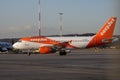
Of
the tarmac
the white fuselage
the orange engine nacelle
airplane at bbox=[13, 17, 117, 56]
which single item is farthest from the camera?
the white fuselage

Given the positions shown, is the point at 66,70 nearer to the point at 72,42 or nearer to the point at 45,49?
the point at 45,49

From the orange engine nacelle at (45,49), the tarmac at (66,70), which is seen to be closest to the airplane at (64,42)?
the orange engine nacelle at (45,49)

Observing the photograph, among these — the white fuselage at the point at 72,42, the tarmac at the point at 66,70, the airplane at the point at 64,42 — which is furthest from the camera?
the white fuselage at the point at 72,42

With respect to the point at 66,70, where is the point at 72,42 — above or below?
above

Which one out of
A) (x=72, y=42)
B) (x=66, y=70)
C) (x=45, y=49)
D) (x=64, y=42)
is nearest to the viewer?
(x=66, y=70)

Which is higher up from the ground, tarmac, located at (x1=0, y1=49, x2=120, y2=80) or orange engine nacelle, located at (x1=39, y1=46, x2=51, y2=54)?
orange engine nacelle, located at (x1=39, y1=46, x2=51, y2=54)

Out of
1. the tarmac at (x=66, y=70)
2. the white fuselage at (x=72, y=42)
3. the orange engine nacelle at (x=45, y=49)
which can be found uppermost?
the white fuselage at (x=72, y=42)

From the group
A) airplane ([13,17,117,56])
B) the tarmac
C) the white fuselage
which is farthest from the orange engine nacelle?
the tarmac

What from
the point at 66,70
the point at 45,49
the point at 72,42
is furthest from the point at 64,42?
the point at 66,70

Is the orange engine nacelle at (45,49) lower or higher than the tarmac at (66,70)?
higher

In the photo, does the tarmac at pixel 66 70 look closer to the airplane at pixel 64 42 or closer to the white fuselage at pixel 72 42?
the airplane at pixel 64 42

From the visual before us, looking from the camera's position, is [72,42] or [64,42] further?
[72,42]

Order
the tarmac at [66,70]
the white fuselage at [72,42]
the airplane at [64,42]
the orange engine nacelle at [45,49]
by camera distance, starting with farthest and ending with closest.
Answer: the white fuselage at [72,42], the airplane at [64,42], the orange engine nacelle at [45,49], the tarmac at [66,70]

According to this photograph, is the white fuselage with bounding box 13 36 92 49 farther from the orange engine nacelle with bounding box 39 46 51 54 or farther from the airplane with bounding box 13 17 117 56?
the orange engine nacelle with bounding box 39 46 51 54
